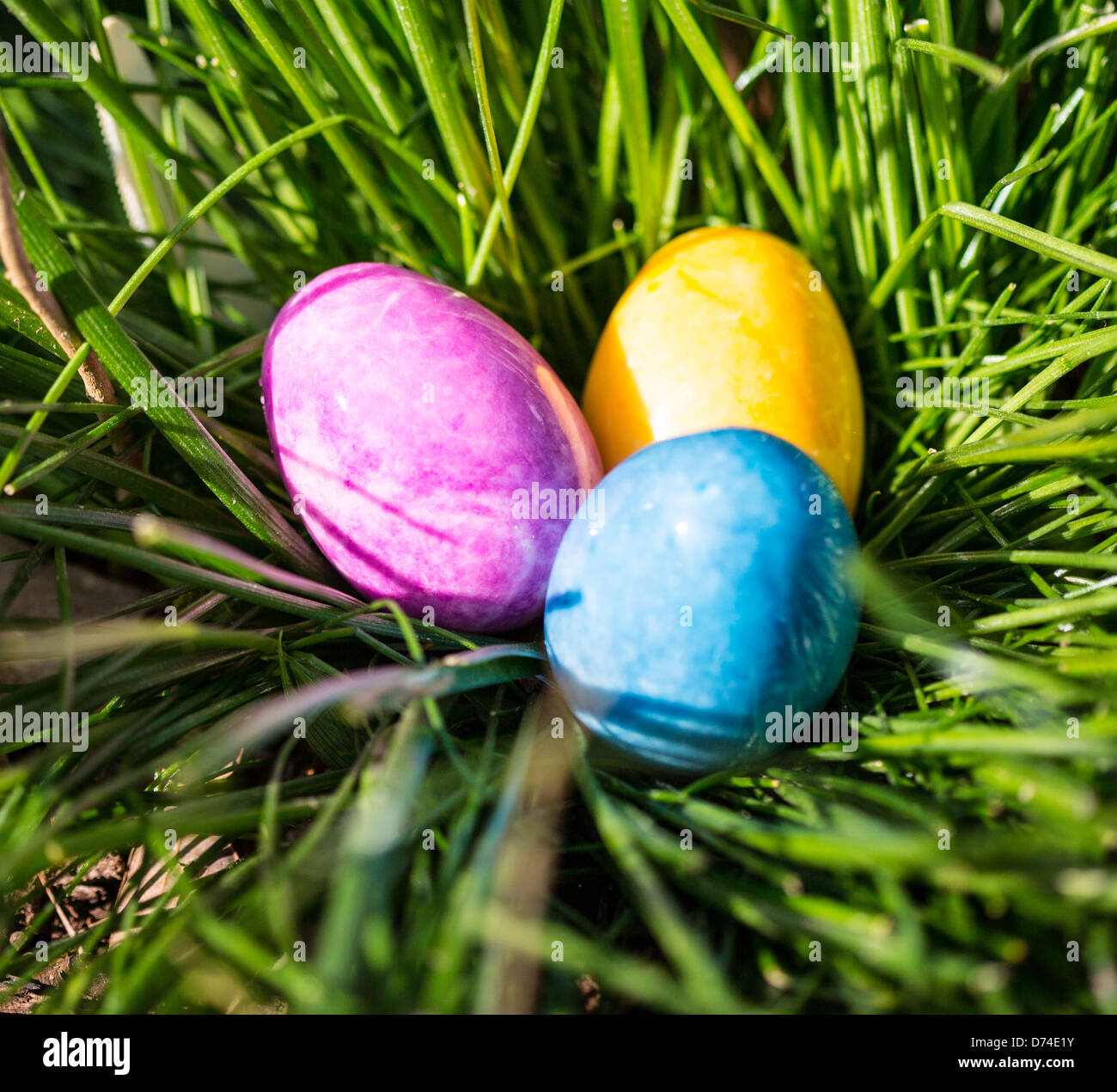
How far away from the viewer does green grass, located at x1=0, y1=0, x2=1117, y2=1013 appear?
42cm

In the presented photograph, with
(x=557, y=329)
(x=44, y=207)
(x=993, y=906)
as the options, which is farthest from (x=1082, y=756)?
(x=44, y=207)

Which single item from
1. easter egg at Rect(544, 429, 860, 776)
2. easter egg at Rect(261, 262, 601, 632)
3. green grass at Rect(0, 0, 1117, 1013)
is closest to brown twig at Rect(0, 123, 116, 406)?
green grass at Rect(0, 0, 1117, 1013)

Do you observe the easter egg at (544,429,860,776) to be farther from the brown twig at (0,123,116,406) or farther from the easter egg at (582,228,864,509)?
the brown twig at (0,123,116,406)

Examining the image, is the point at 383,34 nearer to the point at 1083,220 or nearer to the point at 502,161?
the point at 502,161

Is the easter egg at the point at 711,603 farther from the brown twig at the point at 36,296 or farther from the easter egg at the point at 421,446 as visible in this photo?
the brown twig at the point at 36,296

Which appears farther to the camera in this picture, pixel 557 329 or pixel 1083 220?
pixel 557 329

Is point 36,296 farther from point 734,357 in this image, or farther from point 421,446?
point 734,357

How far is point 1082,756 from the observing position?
438 mm

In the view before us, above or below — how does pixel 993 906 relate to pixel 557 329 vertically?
below

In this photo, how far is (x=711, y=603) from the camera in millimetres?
534

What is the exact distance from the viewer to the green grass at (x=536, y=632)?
1.38 feet

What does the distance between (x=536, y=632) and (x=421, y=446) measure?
223mm
